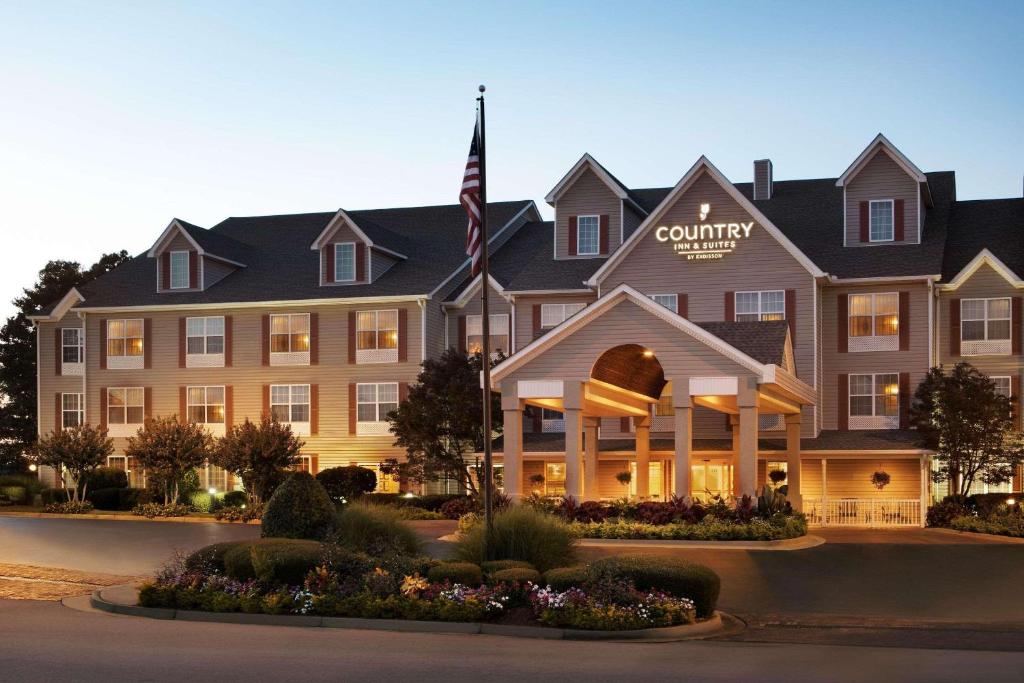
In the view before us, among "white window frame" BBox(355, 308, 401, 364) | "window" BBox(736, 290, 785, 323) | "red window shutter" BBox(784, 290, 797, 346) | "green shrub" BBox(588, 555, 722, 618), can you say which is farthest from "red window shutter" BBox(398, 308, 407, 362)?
"green shrub" BBox(588, 555, 722, 618)

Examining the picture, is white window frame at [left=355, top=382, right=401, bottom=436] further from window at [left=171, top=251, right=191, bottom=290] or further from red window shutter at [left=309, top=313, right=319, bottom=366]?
window at [left=171, top=251, right=191, bottom=290]

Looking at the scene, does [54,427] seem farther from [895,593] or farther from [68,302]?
[895,593]

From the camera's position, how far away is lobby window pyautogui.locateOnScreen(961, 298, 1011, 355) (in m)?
41.3

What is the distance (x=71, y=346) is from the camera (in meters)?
53.2

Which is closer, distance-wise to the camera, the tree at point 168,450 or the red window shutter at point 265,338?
the tree at point 168,450

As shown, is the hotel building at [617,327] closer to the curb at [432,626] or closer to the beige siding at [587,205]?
the beige siding at [587,205]

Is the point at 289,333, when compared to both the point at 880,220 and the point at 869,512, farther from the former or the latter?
the point at 869,512

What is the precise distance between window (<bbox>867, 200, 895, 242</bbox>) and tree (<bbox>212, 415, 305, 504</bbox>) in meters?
21.9

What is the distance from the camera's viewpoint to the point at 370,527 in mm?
22344

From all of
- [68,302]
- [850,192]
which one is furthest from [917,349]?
[68,302]

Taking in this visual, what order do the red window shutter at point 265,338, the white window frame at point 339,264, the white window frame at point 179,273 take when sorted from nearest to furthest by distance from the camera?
the red window shutter at point 265,338, the white window frame at point 339,264, the white window frame at point 179,273

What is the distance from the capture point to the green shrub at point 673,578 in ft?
59.6

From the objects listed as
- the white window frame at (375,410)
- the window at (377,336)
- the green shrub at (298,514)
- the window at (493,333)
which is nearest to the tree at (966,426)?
the window at (493,333)

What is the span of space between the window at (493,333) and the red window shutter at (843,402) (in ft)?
40.5
